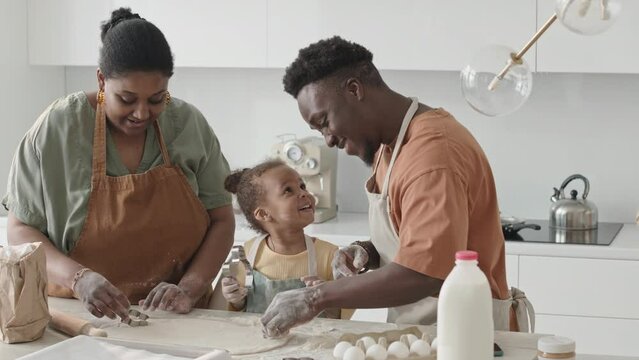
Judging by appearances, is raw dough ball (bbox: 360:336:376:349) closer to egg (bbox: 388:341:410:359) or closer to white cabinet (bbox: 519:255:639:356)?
egg (bbox: 388:341:410:359)

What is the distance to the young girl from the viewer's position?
8.70ft

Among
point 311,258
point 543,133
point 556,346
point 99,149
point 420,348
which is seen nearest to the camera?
point 556,346

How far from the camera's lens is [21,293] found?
2.17 m

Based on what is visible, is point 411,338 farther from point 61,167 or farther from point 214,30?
point 214,30

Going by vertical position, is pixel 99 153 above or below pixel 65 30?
below

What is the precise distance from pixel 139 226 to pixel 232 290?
0.27 m

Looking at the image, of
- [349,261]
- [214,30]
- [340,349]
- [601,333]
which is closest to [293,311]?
[340,349]

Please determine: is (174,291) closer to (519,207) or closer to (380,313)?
(380,313)

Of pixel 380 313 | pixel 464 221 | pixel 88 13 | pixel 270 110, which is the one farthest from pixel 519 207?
pixel 464 221

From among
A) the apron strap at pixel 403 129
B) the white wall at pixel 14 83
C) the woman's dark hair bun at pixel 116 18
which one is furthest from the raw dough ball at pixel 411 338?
the white wall at pixel 14 83

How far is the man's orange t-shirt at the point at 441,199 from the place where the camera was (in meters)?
2.02

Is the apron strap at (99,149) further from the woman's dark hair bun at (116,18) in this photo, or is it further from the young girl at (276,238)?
the young girl at (276,238)

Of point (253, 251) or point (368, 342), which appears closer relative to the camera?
point (368, 342)

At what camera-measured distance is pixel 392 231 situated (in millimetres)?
2305
